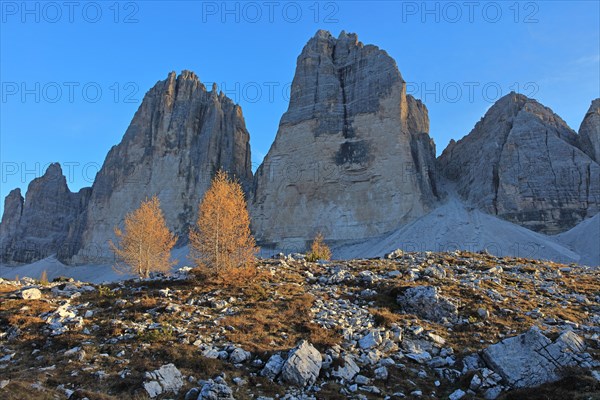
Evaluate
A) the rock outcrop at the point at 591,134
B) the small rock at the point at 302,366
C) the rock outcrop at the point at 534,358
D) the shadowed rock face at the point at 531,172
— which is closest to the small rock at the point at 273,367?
the small rock at the point at 302,366

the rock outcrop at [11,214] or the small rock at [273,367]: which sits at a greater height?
the rock outcrop at [11,214]

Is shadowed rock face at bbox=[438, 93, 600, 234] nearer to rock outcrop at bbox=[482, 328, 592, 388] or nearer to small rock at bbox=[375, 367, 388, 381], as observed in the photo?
rock outcrop at bbox=[482, 328, 592, 388]

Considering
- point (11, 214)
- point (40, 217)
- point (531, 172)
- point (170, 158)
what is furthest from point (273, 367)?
point (11, 214)

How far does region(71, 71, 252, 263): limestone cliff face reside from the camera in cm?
11712

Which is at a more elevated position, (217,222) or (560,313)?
(217,222)

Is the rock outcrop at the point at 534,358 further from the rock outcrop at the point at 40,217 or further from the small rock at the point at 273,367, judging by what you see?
the rock outcrop at the point at 40,217

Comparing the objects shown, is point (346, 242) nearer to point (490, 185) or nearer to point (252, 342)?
point (490, 185)

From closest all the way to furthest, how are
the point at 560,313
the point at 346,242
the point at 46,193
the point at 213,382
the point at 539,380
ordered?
1. the point at 213,382
2. the point at 539,380
3. the point at 560,313
4. the point at 346,242
5. the point at 46,193

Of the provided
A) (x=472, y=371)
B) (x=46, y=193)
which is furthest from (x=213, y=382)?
(x=46, y=193)

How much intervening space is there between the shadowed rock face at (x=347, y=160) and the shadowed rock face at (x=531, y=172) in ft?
35.5

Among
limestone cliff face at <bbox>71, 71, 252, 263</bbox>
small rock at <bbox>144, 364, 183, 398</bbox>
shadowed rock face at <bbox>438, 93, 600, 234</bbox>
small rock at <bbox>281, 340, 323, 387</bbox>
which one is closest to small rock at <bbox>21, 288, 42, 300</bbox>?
small rock at <bbox>144, 364, 183, 398</bbox>

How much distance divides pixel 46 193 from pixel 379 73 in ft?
388

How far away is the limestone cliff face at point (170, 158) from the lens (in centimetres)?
11712

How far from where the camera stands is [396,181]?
297 ft
